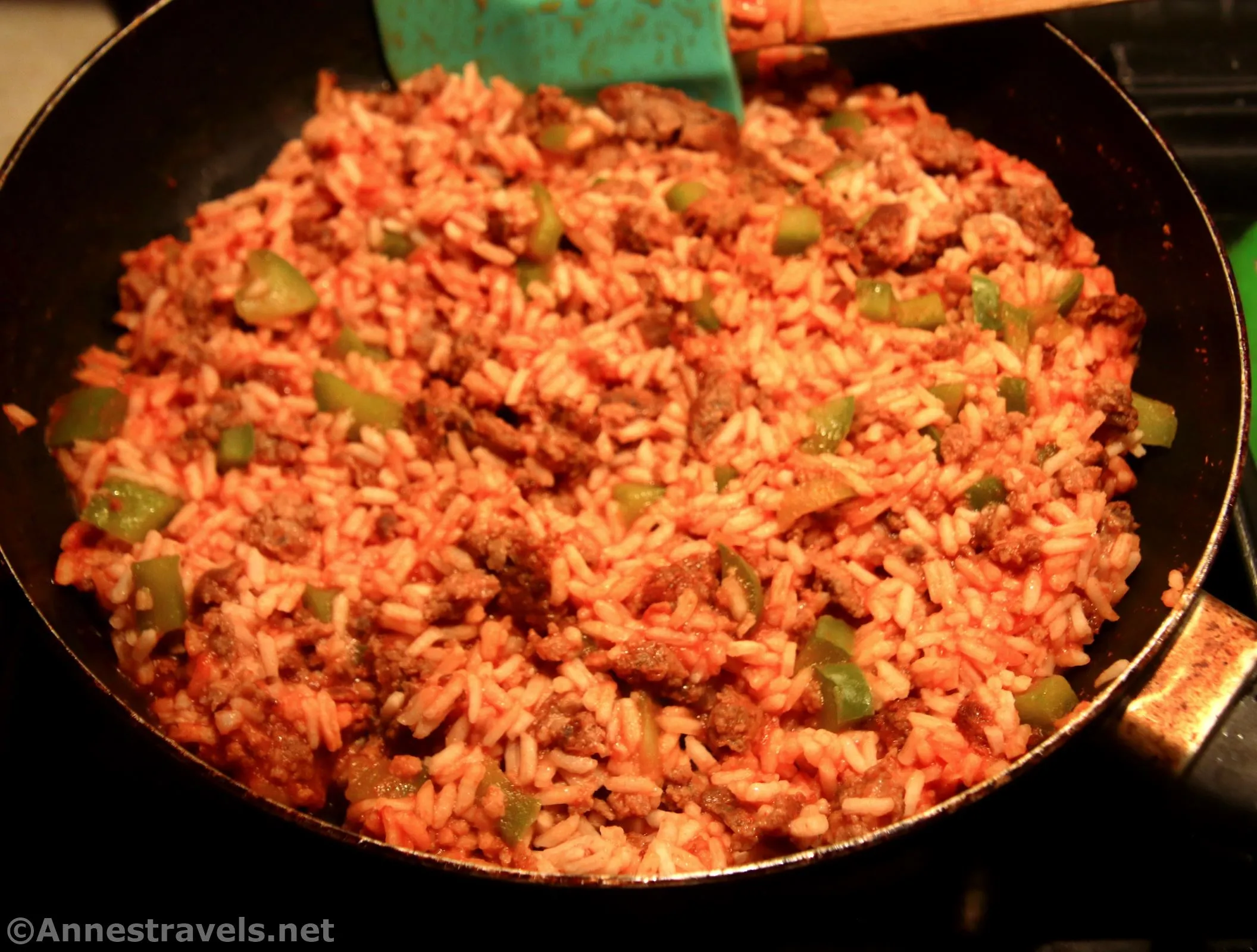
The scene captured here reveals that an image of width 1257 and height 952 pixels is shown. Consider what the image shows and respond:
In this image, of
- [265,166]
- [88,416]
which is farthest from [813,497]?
[265,166]

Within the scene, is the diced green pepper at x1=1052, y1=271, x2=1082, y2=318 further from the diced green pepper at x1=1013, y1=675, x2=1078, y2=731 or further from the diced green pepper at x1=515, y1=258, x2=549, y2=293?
the diced green pepper at x1=515, y1=258, x2=549, y2=293

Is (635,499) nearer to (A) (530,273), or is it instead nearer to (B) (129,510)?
(A) (530,273)

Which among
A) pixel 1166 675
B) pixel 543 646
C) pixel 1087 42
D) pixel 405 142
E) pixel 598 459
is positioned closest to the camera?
pixel 1166 675

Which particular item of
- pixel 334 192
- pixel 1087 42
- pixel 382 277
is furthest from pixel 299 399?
pixel 1087 42

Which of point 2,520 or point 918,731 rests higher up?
point 2,520

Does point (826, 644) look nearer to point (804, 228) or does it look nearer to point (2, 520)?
point (804, 228)

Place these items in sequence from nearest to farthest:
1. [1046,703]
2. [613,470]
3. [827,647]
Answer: [1046,703] < [827,647] < [613,470]
